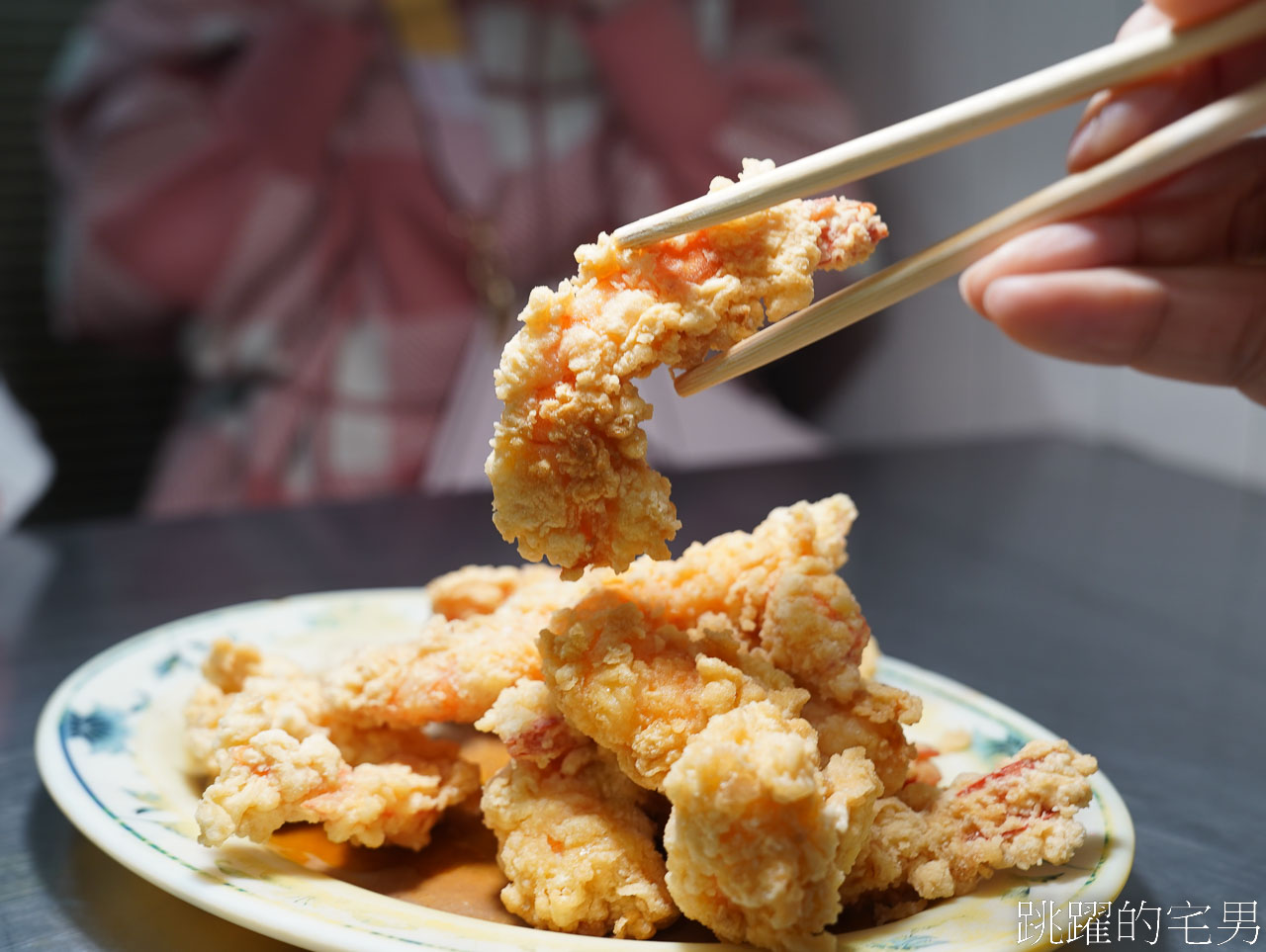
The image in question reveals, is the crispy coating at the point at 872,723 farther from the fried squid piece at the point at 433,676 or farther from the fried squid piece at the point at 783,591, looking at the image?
the fried squid piece at the point at 433,676

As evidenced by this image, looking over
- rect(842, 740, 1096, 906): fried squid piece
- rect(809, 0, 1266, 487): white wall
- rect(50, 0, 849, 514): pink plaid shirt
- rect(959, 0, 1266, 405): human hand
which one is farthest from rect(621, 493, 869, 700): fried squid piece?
rect(50, 0, 849, 514): pink plaid shirt

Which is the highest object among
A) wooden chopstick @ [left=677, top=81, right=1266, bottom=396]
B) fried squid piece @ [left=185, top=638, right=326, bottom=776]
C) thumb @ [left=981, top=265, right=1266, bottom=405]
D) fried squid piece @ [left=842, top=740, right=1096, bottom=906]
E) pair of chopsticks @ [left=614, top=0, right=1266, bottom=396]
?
pair of chopsticks @ [left=614, top=0, right=1266, bottom=396]

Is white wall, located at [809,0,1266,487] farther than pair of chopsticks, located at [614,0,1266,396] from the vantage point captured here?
Yes

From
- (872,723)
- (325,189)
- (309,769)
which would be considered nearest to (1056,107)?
(872,723)

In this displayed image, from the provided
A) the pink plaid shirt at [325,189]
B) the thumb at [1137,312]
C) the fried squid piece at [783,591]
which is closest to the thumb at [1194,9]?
the thumb at [1137,312]

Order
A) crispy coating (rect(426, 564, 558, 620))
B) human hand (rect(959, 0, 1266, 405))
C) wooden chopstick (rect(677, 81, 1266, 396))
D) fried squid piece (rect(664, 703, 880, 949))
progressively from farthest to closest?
crispy coating (rect(426, 564, 558, 620))
human hand (rect(959, 0, 1266, 405))
wooden chopstick (rect(677, 81, 1266, 396))
fried squid piece (rect(664, 703, 880, 949))

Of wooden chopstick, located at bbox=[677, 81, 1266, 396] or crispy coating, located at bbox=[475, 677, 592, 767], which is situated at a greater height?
wooden chopstick, located at bbox=[677, 81, 1266, 396]

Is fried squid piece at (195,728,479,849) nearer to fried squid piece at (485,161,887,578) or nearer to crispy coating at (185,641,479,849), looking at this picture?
crispy coating at (185,641,479,849)

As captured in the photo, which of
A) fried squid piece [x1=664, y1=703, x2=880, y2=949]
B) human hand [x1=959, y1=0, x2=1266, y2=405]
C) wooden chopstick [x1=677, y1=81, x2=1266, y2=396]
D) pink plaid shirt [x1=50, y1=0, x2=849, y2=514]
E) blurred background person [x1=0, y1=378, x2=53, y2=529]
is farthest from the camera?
pink plaid shirt [x1=50, y1=0, x2=849, y2=514]
